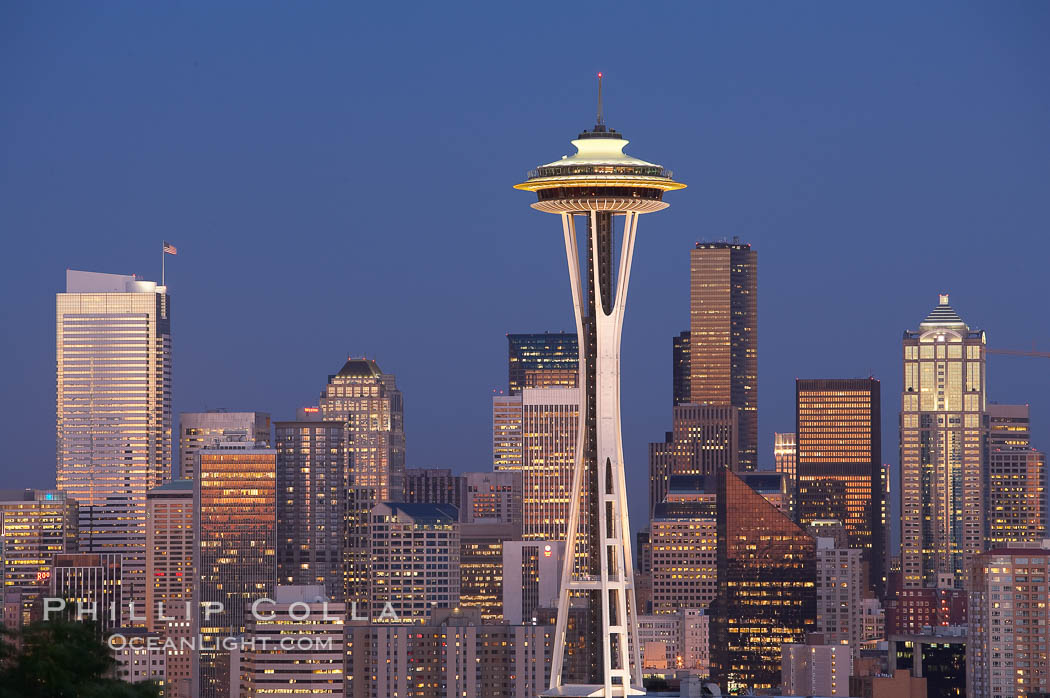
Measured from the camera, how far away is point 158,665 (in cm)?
15450

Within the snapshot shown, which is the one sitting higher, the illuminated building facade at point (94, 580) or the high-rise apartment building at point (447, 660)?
the illuminated building facade at point (94, 580)

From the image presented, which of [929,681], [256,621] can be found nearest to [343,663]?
[256,621]

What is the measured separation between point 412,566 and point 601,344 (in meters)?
108

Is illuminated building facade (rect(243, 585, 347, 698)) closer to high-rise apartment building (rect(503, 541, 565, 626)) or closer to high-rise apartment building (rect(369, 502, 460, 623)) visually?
high-rise apartment building (rect(369, 502, 460, 623))

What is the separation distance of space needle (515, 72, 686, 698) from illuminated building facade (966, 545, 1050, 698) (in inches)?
2425

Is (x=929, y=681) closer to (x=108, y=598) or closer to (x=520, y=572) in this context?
(x=520, y=572)

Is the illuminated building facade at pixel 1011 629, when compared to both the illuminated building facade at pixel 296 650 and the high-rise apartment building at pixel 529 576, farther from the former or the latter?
the illuminated building facade at pixel 296 650

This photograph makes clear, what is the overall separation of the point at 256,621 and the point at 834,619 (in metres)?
59.9

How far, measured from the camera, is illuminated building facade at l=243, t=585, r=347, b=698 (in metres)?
144

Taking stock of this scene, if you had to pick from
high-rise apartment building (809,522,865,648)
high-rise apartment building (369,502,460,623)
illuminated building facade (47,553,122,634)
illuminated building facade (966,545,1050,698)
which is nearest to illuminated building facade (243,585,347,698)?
high-rise apartment building (369,502,460,623)

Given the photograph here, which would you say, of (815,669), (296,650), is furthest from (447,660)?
(815,669)

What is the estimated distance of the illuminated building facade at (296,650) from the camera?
143750 millimetres

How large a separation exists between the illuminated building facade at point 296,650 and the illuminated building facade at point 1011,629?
44535mm

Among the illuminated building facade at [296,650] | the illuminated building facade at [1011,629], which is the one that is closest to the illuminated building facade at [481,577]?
the illuminated building facade at [296,650]
